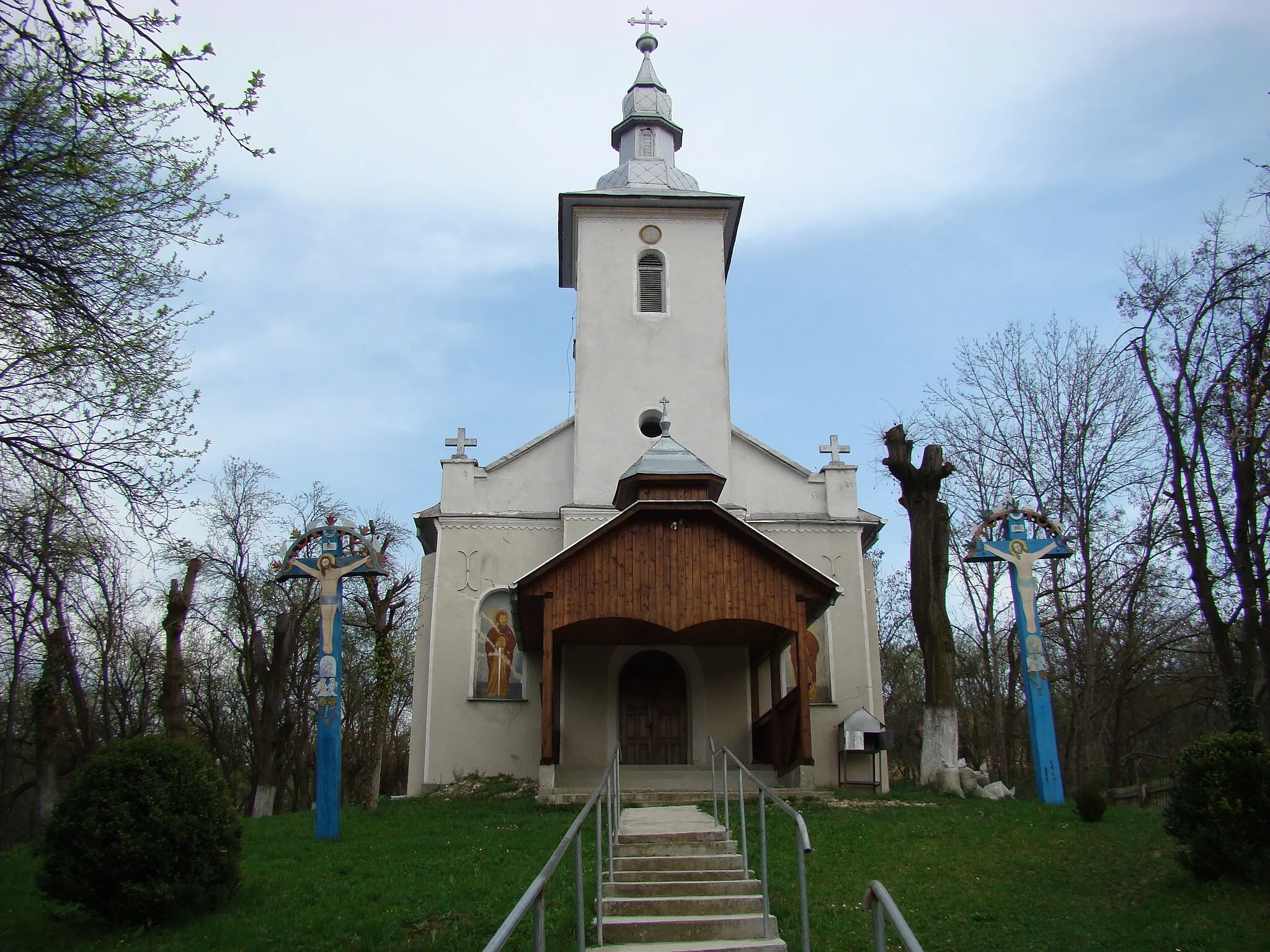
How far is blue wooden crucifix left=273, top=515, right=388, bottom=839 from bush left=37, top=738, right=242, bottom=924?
3940mm

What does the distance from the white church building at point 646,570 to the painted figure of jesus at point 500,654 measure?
0.03 metres

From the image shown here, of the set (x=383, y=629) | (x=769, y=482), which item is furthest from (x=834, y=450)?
(x=383, y=629)

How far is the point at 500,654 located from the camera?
20.2m

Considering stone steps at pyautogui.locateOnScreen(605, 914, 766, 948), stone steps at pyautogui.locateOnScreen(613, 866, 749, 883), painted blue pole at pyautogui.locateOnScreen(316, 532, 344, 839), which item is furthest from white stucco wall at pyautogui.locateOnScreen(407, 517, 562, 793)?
stone steps at pyautogui.locateOnScreen(605, 914, 766, 948)

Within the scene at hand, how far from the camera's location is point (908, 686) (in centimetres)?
4025

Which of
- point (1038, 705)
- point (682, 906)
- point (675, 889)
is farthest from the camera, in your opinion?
point (1038, 705)

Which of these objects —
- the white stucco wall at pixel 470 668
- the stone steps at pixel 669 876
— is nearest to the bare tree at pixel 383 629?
the white stucco wall at pixel 470 668

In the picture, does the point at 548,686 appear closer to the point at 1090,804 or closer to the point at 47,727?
the point at 1090,804

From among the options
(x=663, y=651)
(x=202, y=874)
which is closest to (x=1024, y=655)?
(x=663, y=651)

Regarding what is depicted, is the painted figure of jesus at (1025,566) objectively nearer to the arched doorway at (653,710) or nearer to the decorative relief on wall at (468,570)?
the arched doorway at (653,710)

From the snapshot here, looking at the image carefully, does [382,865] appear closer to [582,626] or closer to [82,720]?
[582,626]

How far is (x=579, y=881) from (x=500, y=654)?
13.4m

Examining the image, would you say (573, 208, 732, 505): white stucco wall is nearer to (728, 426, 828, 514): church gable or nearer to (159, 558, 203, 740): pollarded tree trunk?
(728, 426, 828, 514): church gable

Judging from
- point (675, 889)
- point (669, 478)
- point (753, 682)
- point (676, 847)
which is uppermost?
point (669, 478)
